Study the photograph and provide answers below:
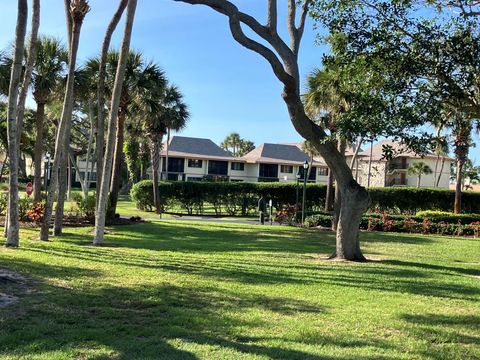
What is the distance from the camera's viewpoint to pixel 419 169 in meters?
63.6

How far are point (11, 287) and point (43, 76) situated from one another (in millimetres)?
14451

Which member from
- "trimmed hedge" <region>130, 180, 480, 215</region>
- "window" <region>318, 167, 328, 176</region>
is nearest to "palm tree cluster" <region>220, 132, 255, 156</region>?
"window" <region>318, 167, 328, 176</region>

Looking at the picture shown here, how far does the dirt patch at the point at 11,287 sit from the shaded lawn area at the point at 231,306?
4.8 inches

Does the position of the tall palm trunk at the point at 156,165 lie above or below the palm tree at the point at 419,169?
below

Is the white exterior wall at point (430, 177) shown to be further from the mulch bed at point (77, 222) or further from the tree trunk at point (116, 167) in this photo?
the tree trunk at point (116, 167)

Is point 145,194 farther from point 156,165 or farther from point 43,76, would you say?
point 43,76

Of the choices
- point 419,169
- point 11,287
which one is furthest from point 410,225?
point 419,169

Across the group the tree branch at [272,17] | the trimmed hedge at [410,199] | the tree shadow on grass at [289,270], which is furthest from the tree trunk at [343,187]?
the trimmed hedge at [410,199]

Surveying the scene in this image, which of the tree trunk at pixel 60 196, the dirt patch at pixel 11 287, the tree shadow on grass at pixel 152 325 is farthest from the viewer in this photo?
the tree trunk at pixel 60 196

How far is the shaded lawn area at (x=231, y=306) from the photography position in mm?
4988

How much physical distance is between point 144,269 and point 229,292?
2.44 meters

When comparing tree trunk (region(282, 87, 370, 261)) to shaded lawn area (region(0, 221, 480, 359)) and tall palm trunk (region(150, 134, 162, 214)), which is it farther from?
tall palm trunk (region(150, 134, 162, 214))

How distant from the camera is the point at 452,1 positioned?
30.1ft

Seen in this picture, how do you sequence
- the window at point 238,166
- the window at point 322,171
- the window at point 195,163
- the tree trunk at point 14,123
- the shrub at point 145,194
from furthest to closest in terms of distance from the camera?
the window at point 322,171
the window at point 238,166
the window at point 195,163
the shrub at point 145,194
the tree trunk at point 14,123
